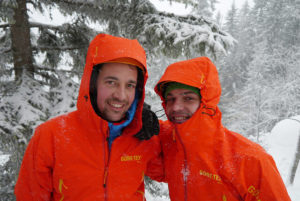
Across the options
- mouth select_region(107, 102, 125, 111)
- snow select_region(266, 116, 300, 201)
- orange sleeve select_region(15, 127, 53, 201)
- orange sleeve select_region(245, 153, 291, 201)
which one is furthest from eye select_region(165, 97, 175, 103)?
A: snow select_region(266, 116, 300, 201)

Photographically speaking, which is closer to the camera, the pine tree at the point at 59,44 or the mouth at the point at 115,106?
the mouth at the point at 115,106

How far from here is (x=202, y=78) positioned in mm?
2469

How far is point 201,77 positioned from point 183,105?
0.46 m

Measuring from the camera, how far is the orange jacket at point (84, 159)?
225 cm

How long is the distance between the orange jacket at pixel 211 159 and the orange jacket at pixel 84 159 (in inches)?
23.6

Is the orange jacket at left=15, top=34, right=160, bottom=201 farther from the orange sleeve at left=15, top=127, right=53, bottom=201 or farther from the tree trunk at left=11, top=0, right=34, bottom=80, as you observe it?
the tree trunk at left=11, top=0, right=34, bottom=80

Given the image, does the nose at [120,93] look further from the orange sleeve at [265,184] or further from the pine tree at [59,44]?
the orange sleeve at [265,184]

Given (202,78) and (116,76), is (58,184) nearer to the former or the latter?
(116,76)

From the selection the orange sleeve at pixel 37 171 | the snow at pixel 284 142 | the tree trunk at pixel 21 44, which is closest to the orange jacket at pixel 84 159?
the orange sleeve at pixel 37 171

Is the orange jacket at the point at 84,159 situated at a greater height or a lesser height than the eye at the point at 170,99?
lesser

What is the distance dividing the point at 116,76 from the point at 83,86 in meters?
0.48

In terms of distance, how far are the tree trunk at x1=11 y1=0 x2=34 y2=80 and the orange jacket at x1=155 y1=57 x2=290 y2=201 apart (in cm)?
318

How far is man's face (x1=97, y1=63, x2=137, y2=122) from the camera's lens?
2363 mm

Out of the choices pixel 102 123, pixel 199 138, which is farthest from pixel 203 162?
pixel 102 123
